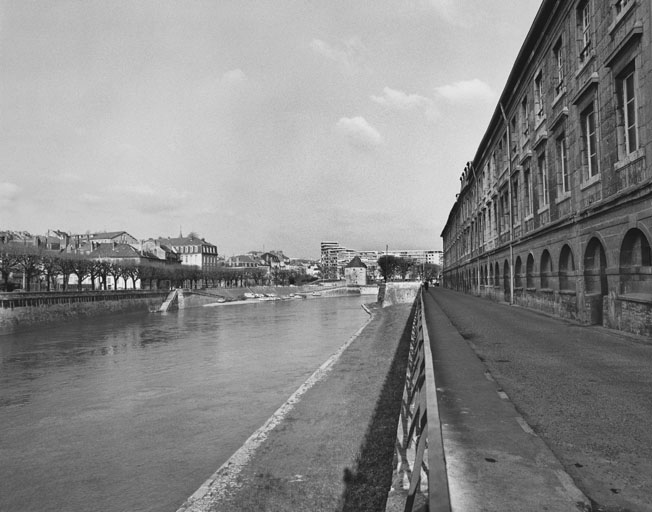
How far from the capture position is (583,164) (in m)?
15.6

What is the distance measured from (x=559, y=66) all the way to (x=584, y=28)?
8.66ft

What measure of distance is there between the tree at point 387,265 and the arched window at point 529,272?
95.1 metres

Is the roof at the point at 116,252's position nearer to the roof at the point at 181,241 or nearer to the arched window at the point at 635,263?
the roof at the point at 181,241

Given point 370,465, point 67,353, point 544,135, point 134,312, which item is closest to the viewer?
point 370,465

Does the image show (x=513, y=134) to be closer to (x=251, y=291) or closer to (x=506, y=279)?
(x=506, y=279)

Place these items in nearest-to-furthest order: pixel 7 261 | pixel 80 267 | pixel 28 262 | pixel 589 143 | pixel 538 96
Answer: pixel 589 143 < pixel 538 96 < pixel 7 261 < pixel 28 262 < pixel 80 267

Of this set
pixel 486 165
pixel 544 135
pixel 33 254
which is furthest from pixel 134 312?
pixel 544 135

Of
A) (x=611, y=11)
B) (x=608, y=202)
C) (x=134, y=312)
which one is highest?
(x=611, y=11)

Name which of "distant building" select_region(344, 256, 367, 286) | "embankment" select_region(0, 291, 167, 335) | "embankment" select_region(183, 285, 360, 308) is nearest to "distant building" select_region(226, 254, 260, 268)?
"distant building" select_region(344, 256, 367, 286)

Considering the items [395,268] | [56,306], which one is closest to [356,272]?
[395,268]

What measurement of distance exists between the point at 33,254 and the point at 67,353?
113ft

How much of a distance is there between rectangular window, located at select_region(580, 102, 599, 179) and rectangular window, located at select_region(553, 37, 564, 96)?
2.73 metres

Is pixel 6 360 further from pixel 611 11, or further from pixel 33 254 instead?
pixel 33 254

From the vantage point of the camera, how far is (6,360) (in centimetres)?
2455
